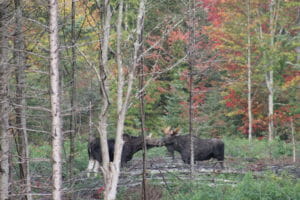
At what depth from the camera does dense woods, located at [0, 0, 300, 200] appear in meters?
7.50

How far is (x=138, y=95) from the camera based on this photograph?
8.15 meters

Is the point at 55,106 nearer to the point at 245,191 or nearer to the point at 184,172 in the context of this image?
the point at 245,191

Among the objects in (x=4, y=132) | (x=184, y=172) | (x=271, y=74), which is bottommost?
(x=184, y=172)

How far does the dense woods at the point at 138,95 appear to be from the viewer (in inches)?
295

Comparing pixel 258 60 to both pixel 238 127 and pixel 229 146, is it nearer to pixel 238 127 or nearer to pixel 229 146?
pixel 238 127

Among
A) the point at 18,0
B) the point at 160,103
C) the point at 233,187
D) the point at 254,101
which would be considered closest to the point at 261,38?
the point at 254,101

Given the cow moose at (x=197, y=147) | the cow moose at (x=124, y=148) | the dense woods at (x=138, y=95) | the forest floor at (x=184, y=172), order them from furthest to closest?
the cow moose at (x=197, y=147)
the cow moose at (x=124, y=148)
the forest floor at (x=184, y=172)
the dense woods at (x=138, y=95)

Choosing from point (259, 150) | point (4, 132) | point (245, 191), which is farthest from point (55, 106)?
point (259, 150)

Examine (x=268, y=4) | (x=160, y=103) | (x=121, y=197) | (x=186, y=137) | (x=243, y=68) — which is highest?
(x=268, y=4)

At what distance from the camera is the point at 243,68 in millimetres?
25516

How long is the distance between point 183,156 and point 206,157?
812mm

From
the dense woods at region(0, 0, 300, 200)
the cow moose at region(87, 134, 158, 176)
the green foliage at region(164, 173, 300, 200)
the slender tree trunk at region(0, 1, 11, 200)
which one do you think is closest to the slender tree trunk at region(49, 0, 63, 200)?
the dense woods at region(0, 0, 300, 200)

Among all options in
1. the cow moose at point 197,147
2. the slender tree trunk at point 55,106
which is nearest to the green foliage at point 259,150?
the cow moose at point 197,147

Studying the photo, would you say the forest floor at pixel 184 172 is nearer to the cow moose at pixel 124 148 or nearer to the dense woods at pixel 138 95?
the dense woods at pixel 138 95
